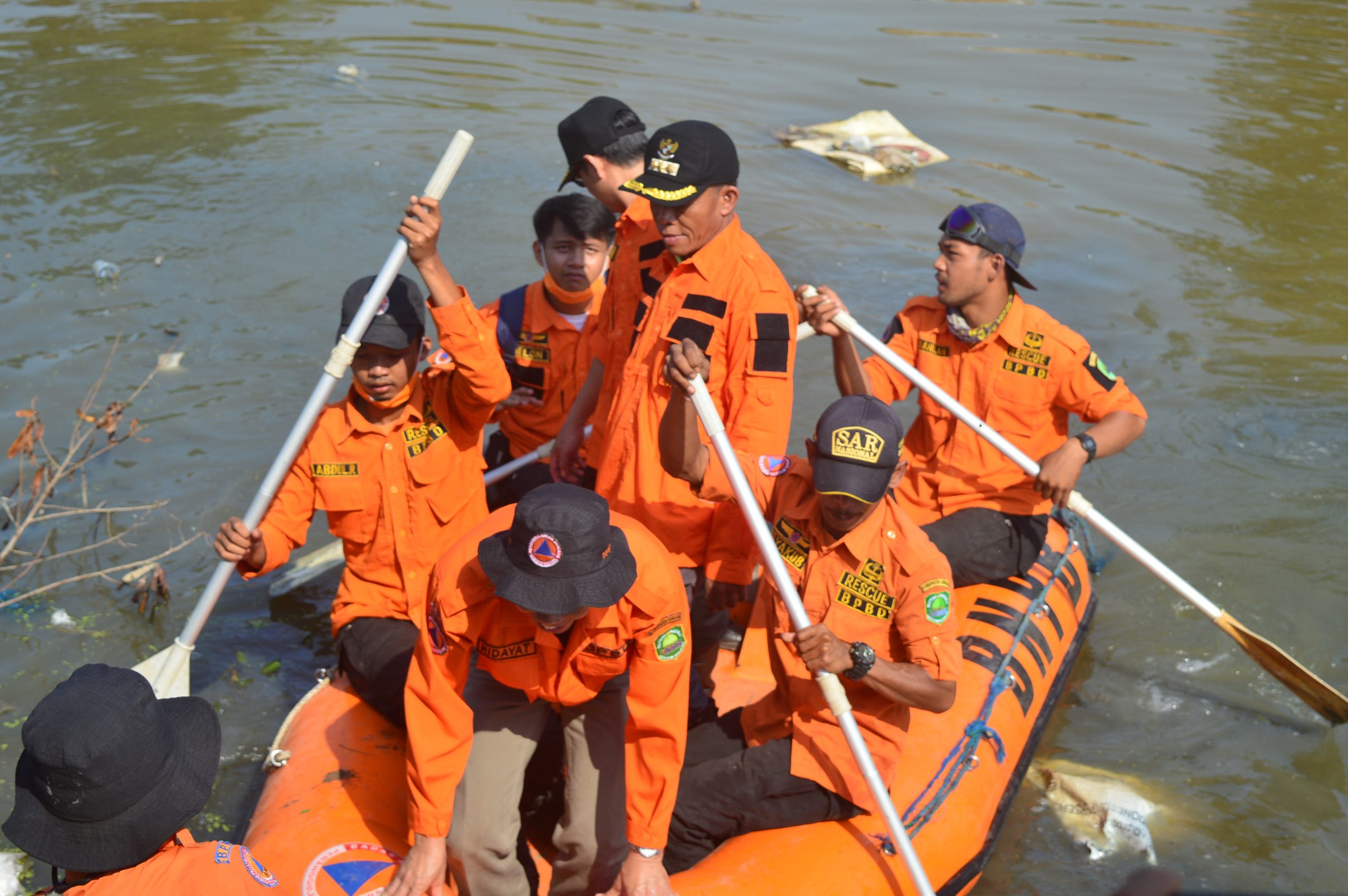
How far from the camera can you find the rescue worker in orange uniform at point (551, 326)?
5.18 m

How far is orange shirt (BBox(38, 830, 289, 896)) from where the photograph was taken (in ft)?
7.86

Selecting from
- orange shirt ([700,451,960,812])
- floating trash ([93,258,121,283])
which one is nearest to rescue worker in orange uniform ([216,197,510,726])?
orange shirt ([700,451,960,812])

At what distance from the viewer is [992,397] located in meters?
5.30

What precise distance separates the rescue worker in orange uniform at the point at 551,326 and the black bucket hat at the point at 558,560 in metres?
1.89

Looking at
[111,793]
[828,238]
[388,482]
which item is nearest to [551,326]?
[388,482]

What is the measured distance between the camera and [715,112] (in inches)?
565

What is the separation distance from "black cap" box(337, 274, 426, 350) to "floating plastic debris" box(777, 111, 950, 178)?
9337mm

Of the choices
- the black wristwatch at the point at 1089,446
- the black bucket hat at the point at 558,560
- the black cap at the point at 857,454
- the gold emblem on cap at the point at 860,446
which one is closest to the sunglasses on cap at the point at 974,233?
the black wristwatch at the point at 1089,446

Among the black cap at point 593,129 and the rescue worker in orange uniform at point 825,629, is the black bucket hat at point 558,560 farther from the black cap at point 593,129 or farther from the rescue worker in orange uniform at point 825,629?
the black cap at point 593,129

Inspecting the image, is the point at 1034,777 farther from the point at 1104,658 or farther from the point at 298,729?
the point at 298,729

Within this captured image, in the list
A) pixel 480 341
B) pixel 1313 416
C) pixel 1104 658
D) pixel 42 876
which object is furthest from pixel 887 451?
pixel 1313 416

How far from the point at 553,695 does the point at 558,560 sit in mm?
Result: 724

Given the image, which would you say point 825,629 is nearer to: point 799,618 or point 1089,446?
point 799,618

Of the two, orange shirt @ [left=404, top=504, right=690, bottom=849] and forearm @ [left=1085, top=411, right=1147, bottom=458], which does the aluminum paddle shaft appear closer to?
orange shirt @ [left=404, top=504, right=690, bottom=849]
